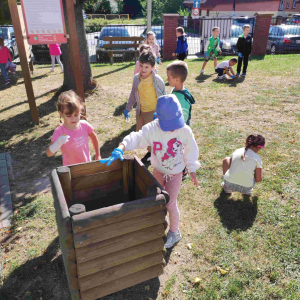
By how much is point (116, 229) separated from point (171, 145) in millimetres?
1073

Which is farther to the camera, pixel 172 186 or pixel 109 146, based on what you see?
pixel 109 146

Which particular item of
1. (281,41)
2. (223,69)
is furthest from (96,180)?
(281,41)

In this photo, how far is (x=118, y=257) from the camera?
7.74 ft

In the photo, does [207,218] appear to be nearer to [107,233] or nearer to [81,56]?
[107,233]

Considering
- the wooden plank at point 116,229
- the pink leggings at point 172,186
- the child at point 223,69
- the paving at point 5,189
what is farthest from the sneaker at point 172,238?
the child at point 223,69

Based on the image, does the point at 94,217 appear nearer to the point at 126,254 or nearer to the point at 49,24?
the point at 126,254

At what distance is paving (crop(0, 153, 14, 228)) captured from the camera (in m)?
3.79

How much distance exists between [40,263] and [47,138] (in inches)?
142

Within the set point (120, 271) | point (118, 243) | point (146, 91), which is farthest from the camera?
point (146, 91)

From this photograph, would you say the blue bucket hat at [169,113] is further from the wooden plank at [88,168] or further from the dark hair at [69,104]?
the dark hair at [69,104]

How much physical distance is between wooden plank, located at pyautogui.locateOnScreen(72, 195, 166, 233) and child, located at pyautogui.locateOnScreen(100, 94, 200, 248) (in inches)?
24.4

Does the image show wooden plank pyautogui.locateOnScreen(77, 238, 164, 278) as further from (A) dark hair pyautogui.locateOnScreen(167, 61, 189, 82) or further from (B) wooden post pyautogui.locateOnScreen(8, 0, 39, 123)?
(B) wooden post pyautogui.locateOnScreen(8, 0, 39, 123)

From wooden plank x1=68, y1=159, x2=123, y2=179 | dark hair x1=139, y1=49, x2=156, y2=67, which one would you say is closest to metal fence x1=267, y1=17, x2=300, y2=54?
dark hair x1=139, y1=49, x2=156, y2=67

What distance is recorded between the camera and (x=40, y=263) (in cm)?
312
